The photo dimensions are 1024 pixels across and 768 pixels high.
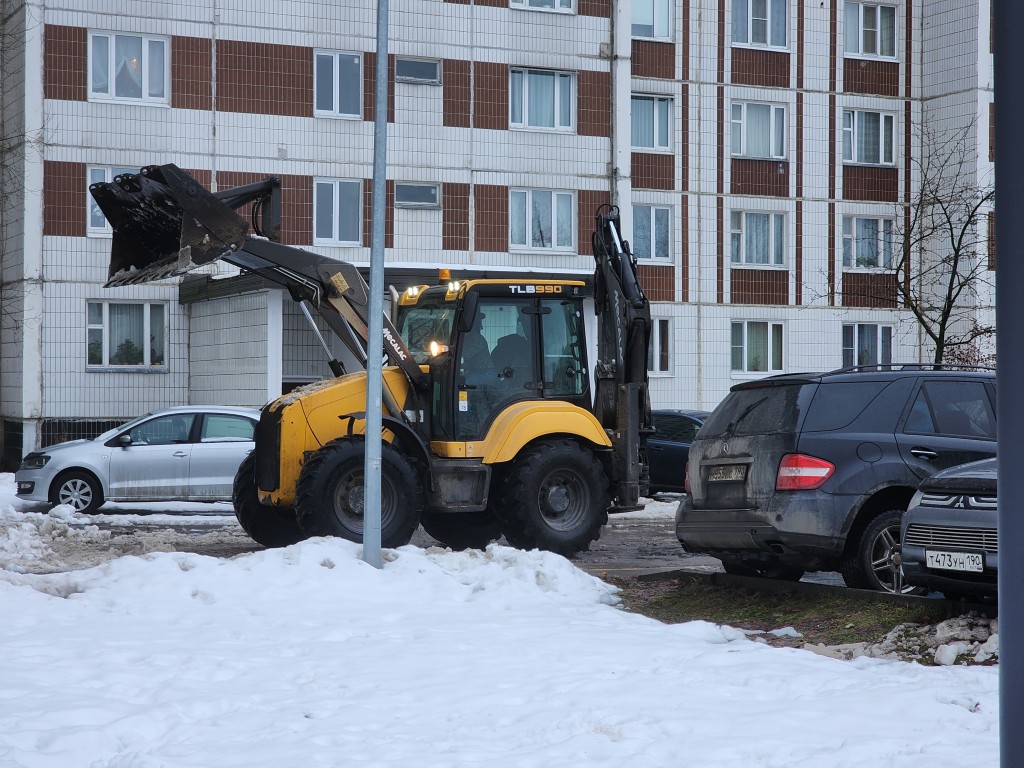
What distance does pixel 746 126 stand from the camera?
3478cm

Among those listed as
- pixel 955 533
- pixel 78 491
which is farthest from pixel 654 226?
pixel 955 533

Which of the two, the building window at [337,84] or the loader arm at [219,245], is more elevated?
the building window at [337,84]

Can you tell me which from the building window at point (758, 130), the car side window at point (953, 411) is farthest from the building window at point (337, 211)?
the car side window at point (953, 411)

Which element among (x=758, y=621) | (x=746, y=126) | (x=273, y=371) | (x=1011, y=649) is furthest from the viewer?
(x=746, y=126)

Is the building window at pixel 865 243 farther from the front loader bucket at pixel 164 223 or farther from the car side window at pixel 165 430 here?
the front loader bucket at pixel 164 223

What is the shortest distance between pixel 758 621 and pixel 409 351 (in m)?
5.92

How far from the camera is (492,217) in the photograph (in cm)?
3150

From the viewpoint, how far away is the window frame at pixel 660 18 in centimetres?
3391

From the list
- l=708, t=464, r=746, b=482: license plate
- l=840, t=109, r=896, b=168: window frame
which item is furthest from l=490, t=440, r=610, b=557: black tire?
l=840, t=109, r=896, b=168: window frame

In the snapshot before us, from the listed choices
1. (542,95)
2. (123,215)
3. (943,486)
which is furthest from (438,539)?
(542,95)

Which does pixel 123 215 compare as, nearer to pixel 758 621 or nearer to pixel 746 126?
pixel 758 621

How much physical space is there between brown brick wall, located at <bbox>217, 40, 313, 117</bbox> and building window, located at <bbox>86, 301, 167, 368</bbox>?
4690 millimetres

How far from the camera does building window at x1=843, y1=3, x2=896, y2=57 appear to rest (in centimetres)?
3606

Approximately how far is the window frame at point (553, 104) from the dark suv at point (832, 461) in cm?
2161
